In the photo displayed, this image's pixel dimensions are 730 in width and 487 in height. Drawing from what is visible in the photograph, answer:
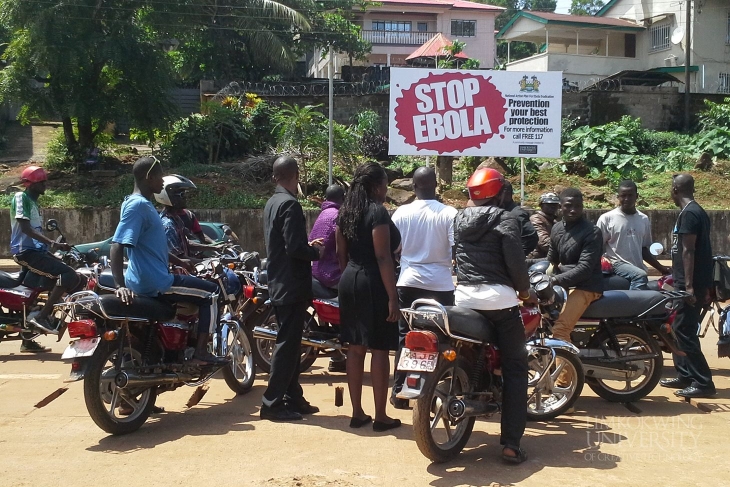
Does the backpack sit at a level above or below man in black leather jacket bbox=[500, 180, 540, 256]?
below

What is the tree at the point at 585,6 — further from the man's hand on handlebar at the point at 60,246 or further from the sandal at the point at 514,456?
the sandal at the point at 514,456

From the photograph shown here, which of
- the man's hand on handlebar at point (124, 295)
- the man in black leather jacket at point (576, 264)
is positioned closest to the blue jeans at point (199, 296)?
the man's hand on handlebar at point (124, 295)

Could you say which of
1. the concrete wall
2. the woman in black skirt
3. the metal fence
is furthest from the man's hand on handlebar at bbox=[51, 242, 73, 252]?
Result: the metal fence

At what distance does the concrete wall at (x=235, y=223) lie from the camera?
15789mm

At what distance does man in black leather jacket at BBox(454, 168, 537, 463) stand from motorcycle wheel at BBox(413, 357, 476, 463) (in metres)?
0.27

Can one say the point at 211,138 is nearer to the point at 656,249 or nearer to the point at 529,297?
the point at 656,249

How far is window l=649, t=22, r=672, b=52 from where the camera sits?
3281 centimetres

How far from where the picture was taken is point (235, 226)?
1577cm

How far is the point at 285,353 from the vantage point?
229 inches

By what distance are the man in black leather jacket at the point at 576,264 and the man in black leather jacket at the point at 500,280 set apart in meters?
1.37

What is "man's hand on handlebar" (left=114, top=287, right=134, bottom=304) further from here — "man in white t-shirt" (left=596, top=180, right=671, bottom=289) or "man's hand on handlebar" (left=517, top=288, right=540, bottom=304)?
"man in white t-shirt" (left=596, top=180, right=671, bottom=289)

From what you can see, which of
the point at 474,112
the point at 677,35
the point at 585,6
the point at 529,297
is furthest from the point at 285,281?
the point at 585,6

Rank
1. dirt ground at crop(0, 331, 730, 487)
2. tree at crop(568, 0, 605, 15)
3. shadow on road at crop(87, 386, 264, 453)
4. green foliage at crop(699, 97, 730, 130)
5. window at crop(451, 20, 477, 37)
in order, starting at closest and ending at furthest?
dirt ground at crop(0, 331, 730, 487) < shadow on road at crop(87, 386, 264, 453) < green foliage at crop(699, 97, 730, 130) < window at crop(451, 20, 477, 37) < tree at crop(568, 0, 605, 15)

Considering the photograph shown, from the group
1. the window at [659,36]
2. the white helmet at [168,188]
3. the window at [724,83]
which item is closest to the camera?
the white helmet at [168,188]
